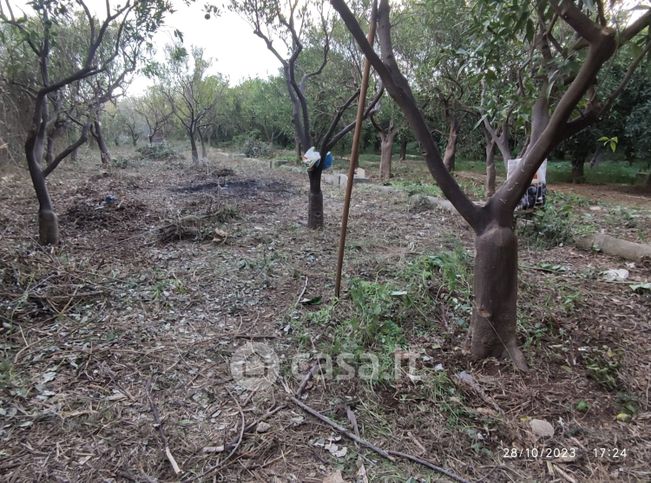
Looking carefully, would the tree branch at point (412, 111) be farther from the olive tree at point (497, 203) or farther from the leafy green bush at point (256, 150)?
the leafy green bush at point (256, 150)

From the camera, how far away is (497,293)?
2.03 m

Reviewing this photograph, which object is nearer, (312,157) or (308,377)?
(308,377)

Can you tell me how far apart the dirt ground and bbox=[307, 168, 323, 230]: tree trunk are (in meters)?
0.97

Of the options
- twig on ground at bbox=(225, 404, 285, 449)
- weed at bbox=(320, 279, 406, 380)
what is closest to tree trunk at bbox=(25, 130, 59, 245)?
weed at bbox=(320, 279, 406, 380)

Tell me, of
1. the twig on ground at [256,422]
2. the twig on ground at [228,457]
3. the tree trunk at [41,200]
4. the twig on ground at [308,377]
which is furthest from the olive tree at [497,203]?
the tree trunk at [41,200]

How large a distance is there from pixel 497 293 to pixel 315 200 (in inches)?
127

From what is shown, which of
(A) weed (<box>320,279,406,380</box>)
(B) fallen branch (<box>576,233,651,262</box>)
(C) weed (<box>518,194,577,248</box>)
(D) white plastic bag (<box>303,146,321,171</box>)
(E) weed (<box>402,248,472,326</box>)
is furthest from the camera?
(D) white plastic bag (<box>303,146,321,171</box>)

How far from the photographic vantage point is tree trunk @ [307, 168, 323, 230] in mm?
4941

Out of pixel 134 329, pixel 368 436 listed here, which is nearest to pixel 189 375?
pixel 134 329

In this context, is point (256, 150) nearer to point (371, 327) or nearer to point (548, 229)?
point (548, 229)

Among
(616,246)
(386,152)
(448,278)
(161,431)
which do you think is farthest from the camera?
(386,152)

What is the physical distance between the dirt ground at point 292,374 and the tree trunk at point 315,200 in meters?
0.97

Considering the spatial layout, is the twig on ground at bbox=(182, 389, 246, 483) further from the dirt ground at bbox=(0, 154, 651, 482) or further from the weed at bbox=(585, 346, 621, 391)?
the weed at bbox=(585, 346, 621, 391)

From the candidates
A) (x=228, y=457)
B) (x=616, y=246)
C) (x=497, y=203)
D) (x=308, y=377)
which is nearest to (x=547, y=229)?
(x=616, y=246)
